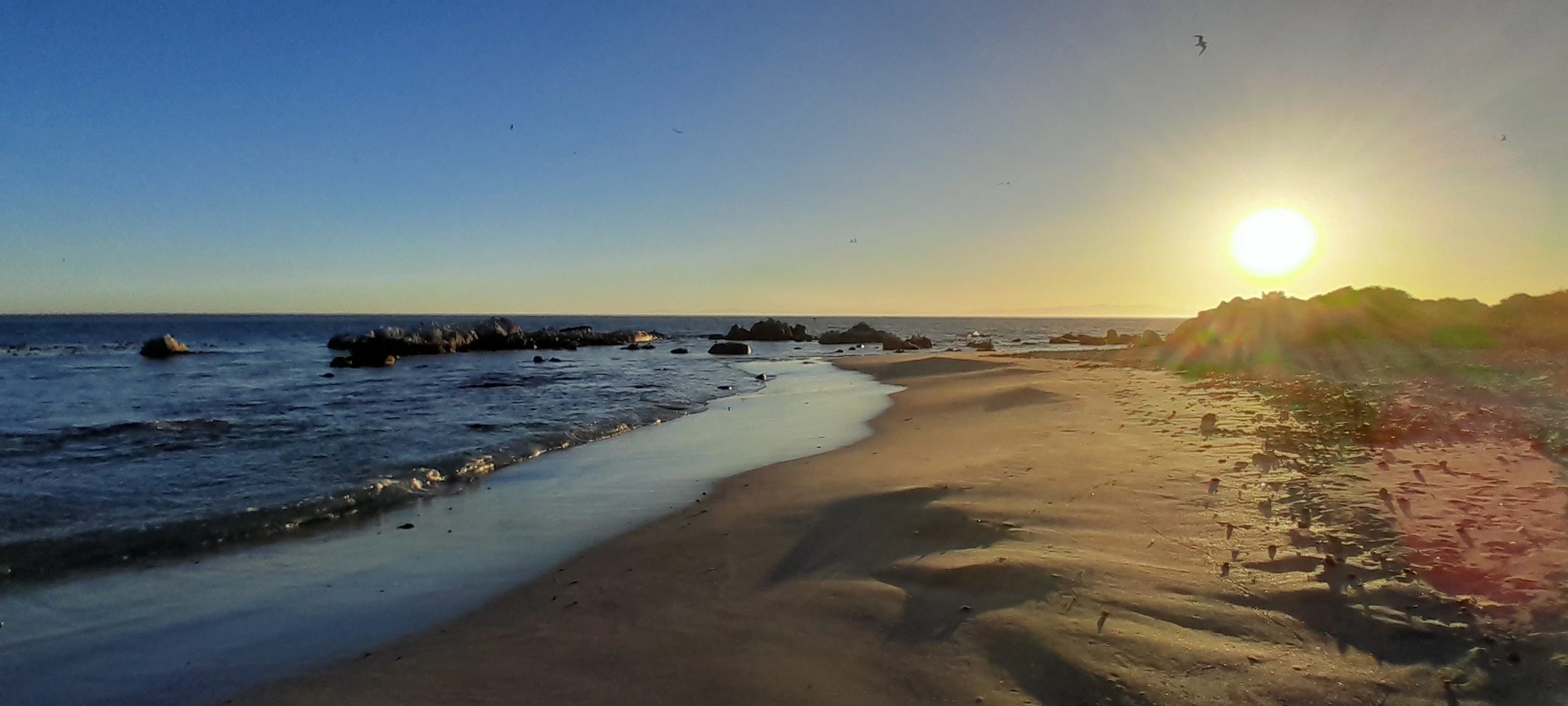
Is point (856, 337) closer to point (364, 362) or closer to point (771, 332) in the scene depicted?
point (771, 332)

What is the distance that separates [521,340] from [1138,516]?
177 ft

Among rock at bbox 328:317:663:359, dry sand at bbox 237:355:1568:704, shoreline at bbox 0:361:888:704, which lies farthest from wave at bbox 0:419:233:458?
rock at bbox 328:317:663:359

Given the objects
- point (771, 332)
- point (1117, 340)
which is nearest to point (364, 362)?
point (771, 332)

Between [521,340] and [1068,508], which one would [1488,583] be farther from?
[521,340]

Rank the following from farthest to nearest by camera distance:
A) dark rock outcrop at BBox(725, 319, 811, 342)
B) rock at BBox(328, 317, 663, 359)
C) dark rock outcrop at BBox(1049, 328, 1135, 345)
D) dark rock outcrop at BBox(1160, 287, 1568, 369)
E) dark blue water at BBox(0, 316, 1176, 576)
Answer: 1. dark rock outcrop at BBox(725, 319, 811, 342)
2. dark rock outcrop at BBox(1049, 328, 1135, 345)
3. rock at BBox(328, 317, 663, 359)
4. dark rock outcrop at BBox(1160, 287, 1568, 369)
5. dark blue water at BBox(0, 316, 1176, 576)

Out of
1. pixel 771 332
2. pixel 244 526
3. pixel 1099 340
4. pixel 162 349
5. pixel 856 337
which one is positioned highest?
pixel 1099 340

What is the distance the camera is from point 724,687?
4.20 m

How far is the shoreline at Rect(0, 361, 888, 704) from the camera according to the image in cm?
484

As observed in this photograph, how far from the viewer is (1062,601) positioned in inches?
194

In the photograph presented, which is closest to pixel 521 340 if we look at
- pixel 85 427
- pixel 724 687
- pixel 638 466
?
pixel 85 427

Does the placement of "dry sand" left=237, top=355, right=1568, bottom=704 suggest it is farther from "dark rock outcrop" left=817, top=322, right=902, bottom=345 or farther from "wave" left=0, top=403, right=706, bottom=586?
"dark rock outcrop" left=817, top=322, right=902, bottom=345

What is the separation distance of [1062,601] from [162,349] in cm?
5549

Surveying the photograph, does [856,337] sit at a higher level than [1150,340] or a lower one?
lower

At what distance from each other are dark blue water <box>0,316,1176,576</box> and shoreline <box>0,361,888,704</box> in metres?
1.02
